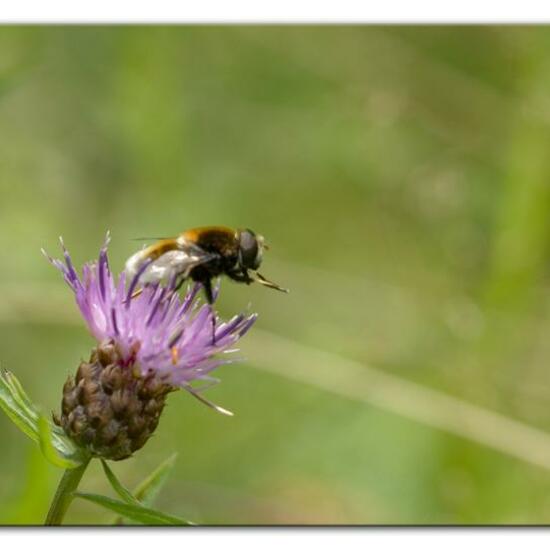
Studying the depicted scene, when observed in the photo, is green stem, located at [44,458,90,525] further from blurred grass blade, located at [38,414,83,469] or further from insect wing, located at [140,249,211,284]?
insect wing, located at [140,249,211,284]

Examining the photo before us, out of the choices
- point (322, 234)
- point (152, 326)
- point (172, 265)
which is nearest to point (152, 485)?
point (152, 326)

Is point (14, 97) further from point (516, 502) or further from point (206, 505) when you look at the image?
point (516, 502)

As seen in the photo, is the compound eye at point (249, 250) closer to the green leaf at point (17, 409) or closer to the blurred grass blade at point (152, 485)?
the blurred grass blade at point (152, 485)

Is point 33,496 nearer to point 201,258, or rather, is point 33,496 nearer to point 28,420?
point 28,420

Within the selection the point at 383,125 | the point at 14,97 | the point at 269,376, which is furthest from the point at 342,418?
the point at 14,97

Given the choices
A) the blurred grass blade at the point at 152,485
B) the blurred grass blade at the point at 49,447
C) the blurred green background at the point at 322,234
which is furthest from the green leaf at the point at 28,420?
the blurred green background at the point at 322,234

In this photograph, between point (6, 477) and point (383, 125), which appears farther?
point (383, 125)
